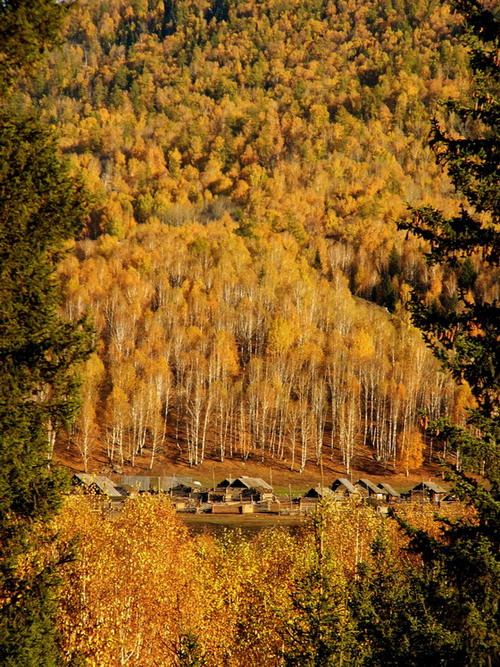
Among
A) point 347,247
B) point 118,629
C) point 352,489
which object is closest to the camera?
point 118,629

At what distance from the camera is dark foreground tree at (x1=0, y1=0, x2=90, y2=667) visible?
10.8 meters

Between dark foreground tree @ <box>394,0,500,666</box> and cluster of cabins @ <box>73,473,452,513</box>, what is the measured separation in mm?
55696

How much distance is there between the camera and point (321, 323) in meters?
116

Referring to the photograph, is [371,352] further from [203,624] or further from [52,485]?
[52,485]

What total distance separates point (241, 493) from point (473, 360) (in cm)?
5982

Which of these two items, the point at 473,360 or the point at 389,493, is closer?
the point at 473,360

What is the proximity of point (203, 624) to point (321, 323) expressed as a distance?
88997 millimetres

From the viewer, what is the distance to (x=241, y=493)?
69.4m

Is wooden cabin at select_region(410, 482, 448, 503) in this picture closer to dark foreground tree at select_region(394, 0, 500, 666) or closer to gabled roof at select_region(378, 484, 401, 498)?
gabled roof at select_region(378, 484, 401, 498)

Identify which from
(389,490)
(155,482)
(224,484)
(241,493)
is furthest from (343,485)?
(155,482)

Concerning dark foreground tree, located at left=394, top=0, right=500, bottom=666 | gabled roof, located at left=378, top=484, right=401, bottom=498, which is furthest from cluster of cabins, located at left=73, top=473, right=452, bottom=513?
dark foreground tree, located at left=394, top=0, right=500, bottom=666

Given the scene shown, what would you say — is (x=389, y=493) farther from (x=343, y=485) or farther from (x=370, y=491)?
(x=343, y=485)

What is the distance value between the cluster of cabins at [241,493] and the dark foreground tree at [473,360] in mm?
55696

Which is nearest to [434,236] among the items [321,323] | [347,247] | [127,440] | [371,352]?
[127,440]
